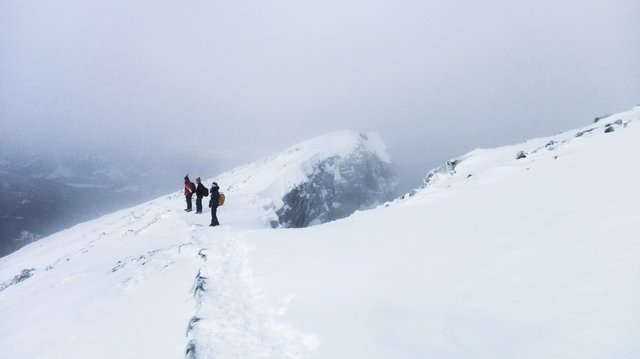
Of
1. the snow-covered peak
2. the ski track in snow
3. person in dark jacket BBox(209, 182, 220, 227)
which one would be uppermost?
the snow-covered peak

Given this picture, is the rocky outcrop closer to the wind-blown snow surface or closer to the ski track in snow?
the wind-blown snow surface

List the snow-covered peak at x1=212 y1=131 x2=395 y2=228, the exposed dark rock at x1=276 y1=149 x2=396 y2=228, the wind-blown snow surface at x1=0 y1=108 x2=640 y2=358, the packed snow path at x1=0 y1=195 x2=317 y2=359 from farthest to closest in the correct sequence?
the exposed dark rock at x1=276 y1=149 x2=396 y2=228 → the snow-covered peak at x1=212 y1=131 x2=395 y2=228 → the packed snow path at x1=0 y1=195 x2=317 y2=359 → the wind-blown snow surface at x1=0 y1=108 x2=640 y2=358

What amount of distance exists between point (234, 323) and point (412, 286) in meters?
4.22

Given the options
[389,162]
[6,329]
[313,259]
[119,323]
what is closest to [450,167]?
[313,259]

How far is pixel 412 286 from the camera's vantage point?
346 inches

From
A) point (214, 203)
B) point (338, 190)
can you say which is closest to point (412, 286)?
point (214, 203)

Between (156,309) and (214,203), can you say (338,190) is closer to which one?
(214,203)

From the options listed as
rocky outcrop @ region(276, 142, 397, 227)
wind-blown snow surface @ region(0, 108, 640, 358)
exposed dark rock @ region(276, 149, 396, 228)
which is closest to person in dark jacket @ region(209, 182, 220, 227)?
wind-blown snow surface @ region(0, 108, 640, 358)

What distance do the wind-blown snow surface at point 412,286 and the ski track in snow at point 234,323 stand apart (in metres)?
0.05

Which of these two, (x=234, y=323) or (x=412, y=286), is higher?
(x=412, y=286)

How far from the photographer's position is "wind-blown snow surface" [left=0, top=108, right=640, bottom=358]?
664 centimetres

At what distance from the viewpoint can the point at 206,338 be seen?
8953 mm

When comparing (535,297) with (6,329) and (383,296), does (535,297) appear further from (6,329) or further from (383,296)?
(6,329)

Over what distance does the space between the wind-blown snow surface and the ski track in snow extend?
5cm
